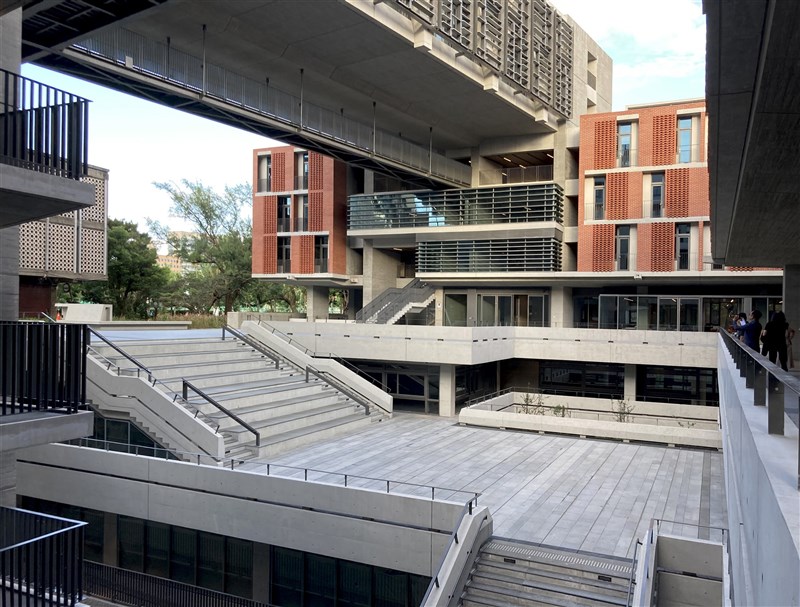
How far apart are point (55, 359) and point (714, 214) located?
39.7 ft

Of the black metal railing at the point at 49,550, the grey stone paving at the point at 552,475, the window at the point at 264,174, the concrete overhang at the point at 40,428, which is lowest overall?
the grey stone paving at the point at 552,475

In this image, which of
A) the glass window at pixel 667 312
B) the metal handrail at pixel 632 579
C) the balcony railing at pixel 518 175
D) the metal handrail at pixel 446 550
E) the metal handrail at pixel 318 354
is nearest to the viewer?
the metal handrail at pixel 632 579

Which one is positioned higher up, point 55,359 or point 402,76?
point 402,76

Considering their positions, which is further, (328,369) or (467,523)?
(328,369)

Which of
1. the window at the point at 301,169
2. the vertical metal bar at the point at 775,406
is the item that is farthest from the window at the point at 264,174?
the vertical metal bar at the point at 775,406

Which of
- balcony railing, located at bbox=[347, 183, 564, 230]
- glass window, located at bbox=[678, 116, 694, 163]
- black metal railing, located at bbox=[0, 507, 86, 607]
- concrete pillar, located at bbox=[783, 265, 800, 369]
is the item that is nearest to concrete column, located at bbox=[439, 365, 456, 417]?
balcony railing, located at bbox=[347, 183, 564, 230]

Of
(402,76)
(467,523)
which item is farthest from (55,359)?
(402,76)

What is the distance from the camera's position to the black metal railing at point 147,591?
16812mm

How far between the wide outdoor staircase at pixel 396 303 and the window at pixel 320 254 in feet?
14.2

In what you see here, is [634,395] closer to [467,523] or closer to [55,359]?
[467,523]

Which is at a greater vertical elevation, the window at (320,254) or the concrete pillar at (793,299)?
the window at (320,254)

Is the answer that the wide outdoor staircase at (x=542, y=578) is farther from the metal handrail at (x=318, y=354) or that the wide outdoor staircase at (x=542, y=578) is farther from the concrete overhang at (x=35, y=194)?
the metal handrail at (x=318, y=354)

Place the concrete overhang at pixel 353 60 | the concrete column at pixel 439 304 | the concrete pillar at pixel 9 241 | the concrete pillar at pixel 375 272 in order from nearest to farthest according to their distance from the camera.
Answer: the concrete pillar at pixel 9 241 < the concrete overhang at pixel 353 60 < the concrete column at pixel 439 304 < the concrete pillar at pixel 375 272

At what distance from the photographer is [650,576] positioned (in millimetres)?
12039
